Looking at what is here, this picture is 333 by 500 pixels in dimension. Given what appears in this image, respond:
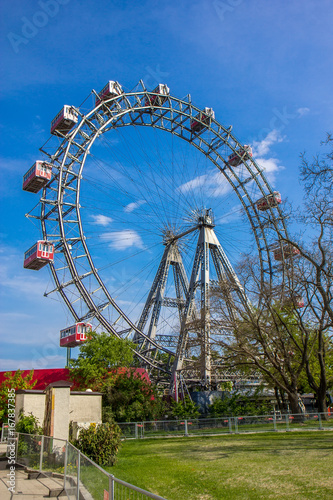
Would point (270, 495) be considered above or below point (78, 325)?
below

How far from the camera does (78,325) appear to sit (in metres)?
32.7

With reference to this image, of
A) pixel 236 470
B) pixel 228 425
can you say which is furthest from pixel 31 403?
pixel 228 425

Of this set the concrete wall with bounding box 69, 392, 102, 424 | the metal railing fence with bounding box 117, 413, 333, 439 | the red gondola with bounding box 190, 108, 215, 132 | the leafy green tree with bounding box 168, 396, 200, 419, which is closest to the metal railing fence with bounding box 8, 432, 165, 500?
the concrete wall with bounding box 69, 392, 102, 424

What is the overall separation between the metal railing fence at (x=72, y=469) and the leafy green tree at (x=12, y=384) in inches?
632

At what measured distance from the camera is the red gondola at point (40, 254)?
32.2m

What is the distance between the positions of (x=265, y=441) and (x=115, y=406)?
1294cm

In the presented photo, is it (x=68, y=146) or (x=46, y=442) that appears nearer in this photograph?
(x=46, y=442)

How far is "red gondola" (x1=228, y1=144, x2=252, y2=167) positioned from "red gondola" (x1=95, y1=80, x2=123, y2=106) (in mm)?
14293

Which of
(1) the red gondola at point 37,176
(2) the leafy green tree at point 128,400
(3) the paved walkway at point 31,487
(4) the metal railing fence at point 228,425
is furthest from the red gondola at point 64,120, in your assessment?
(3) the paved walkway at point 31,487

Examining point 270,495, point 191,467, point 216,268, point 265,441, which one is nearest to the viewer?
point 270,495

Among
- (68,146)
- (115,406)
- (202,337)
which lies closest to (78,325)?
(115,406)

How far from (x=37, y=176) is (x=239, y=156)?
2209cm

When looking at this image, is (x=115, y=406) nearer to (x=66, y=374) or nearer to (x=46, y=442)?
(x=66, y=374)

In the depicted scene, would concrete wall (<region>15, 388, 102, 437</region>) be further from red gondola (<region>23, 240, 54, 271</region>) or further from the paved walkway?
red gondola (<region>23, 240, 54, 271</region>)
